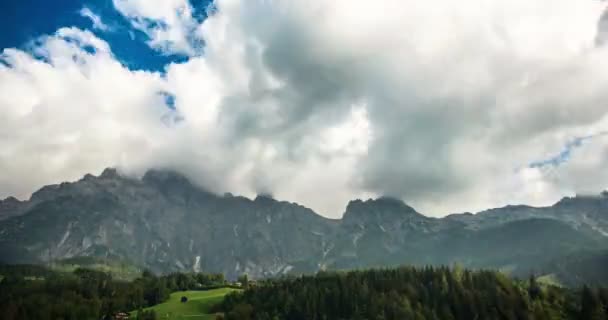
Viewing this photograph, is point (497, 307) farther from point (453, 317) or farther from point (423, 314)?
point (423, 314)

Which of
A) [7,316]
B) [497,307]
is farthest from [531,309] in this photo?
[7,316]

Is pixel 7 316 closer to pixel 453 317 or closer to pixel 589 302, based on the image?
pixel 453 317

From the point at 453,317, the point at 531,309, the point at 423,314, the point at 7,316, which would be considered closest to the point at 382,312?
the point at 423,314

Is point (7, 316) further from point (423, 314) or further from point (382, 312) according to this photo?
point (423, 314)

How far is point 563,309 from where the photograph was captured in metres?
199

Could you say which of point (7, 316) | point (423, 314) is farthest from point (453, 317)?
point (7, 316)

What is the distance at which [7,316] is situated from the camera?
19800 cm

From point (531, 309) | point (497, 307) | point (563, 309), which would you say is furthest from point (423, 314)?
point (563, 309)

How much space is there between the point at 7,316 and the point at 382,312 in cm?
15635

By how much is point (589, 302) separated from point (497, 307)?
116 ft

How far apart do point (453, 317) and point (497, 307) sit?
723 inches

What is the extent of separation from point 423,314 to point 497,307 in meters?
30.3

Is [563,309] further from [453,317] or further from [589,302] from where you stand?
[453,317]

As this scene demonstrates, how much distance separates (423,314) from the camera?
197250 mm
